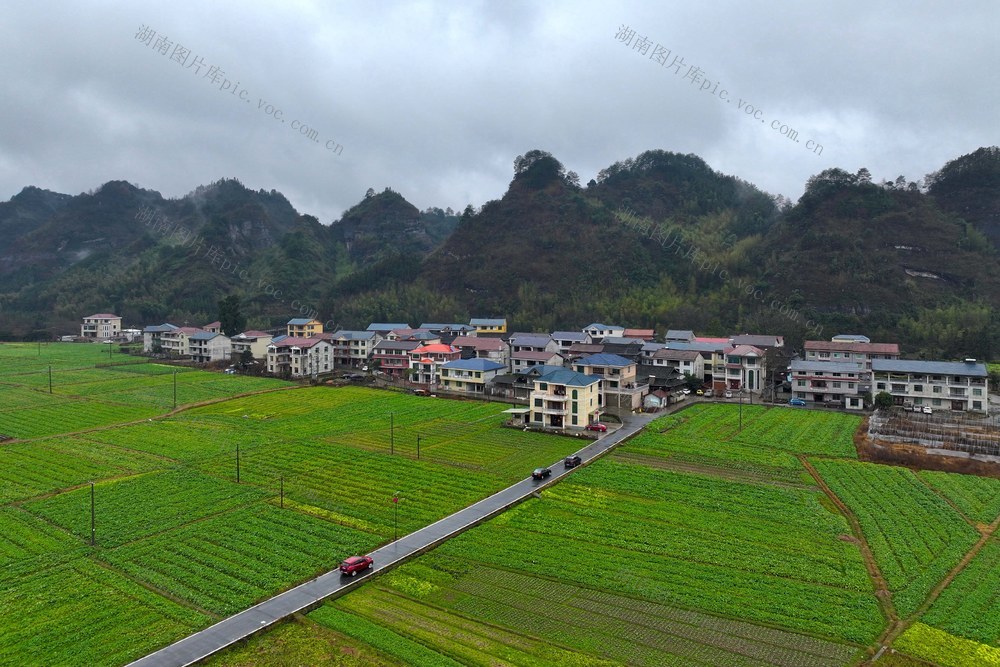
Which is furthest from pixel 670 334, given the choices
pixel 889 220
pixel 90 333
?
pixel 90 333

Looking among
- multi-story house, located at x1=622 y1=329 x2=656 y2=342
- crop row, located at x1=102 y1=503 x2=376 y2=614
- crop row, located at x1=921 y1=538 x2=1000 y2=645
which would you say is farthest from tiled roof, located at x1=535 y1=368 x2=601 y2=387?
multi-story house, located at x1=622 y1=329 x2=656 y2=342

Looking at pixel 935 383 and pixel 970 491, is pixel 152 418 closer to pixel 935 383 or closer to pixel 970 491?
pixel 970 491

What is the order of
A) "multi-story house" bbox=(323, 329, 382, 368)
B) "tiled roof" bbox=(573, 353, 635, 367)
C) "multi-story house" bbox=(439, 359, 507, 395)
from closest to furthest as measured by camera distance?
"tiled roof" bbox=(573, 353, 635, 367) → "multi-story house" bbox=(439, 359, 507, 395) → "multi-story house" bbox=(323, 329, 382, 368)

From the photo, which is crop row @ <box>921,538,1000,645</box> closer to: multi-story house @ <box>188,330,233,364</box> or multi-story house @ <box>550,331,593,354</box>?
multi-story house @ <box>550,331,593,354</box>

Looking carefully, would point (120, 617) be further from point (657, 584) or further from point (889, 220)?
point (889, 220)

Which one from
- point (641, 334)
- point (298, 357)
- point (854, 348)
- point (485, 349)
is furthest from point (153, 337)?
point (854, 348)

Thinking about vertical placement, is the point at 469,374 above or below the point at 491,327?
below
